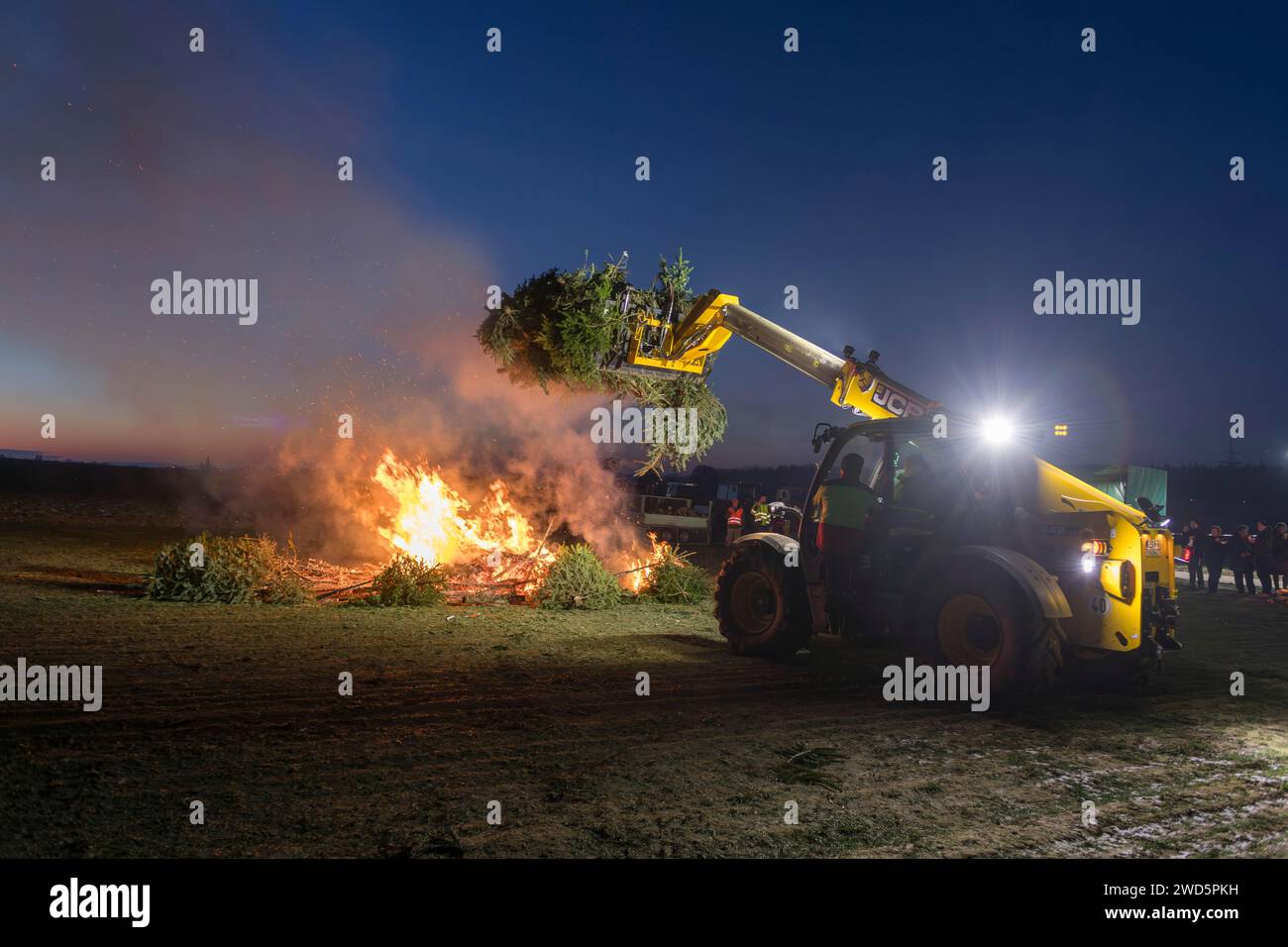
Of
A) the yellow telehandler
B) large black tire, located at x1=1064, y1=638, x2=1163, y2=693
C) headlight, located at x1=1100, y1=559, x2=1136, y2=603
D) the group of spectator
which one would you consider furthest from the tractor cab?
the group of spectator

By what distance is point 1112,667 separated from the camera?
812 cm

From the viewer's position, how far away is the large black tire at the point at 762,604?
955cm

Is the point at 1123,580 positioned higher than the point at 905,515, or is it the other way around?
the point at 905,515

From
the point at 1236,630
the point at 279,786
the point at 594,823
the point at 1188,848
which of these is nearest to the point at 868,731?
the point at 1188,848

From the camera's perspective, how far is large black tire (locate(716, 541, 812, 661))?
955 centimetres

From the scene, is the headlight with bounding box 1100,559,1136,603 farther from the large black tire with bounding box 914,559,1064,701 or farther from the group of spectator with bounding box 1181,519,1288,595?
the group of spectator with bounding box 1181,519,1288,595

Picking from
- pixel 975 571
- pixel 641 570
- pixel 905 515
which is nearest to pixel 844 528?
pixel 905 515

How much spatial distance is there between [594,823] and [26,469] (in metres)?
86.1

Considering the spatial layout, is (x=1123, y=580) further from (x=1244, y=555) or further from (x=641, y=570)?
(x=1244, y=555)

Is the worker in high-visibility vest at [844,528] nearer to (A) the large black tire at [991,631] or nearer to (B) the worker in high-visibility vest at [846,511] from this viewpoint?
(B) the worker in high-visibility vest at [846,511]

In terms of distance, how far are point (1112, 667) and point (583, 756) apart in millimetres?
5471

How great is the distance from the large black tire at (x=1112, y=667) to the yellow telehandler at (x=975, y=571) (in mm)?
16

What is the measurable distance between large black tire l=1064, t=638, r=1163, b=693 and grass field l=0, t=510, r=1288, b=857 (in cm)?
35
